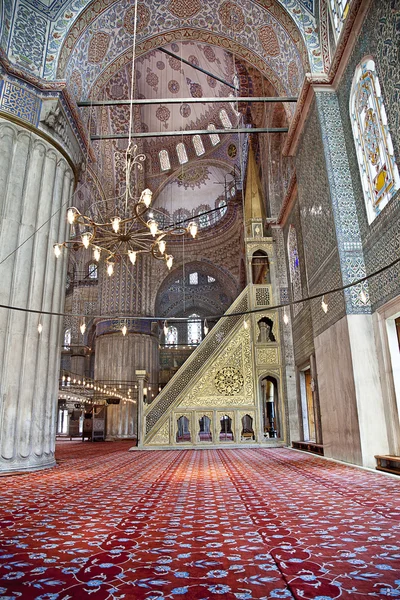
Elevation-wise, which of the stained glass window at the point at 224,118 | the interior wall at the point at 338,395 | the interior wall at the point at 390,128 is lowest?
the interior wall at the point at 338,395

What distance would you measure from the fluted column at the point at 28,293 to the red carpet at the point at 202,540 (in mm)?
1366

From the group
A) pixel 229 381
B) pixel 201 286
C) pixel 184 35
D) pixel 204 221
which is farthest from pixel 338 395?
pixel 201 286

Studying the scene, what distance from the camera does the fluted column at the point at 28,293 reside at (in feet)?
16.1

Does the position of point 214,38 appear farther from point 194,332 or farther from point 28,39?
point 194,332

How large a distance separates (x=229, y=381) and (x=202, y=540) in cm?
692

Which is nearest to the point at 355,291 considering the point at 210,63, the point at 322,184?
the point at 322,184

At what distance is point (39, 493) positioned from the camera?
3.25 metres

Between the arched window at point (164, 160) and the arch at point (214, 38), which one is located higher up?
the arched window at point (164, 160)

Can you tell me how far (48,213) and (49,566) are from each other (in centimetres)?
499

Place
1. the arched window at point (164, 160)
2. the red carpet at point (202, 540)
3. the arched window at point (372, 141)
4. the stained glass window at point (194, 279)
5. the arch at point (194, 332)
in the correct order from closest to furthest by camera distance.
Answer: the red carpet at point (202, 540) < the arched window at point (372, 141) < the arched window at point (164, 160) < the stained glass window at point (194, 279) < the arch at point (194, 332)

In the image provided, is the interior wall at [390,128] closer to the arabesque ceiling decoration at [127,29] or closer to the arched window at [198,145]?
the arabesque ceiling decoration at [127,29]

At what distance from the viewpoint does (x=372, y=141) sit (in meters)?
4.55

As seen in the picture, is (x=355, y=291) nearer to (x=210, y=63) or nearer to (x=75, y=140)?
(x=75, y=140)

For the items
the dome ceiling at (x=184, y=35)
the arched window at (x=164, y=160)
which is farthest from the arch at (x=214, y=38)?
the arched window at (x=164, y=160)
